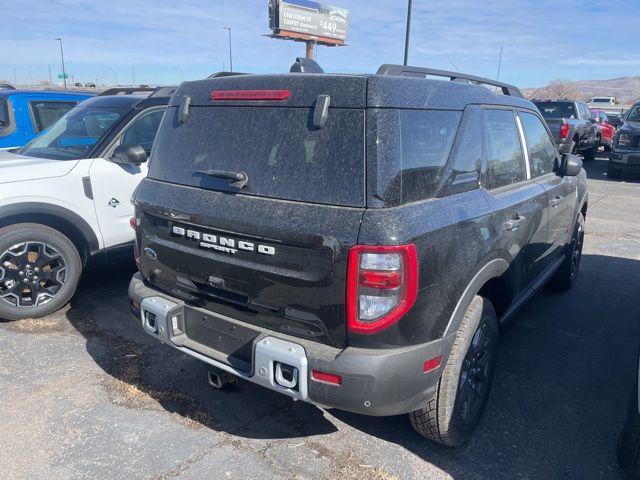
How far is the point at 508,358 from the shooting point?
12.7 ft

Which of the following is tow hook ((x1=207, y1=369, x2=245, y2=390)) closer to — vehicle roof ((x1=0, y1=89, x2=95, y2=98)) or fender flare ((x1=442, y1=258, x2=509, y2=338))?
fender flare ((x1=442, y1=258, x2=509, y2=338))

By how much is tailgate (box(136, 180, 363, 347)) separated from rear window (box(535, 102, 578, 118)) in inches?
593

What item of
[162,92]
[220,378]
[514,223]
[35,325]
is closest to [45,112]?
[162,92]

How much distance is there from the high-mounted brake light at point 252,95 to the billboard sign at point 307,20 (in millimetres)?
39391

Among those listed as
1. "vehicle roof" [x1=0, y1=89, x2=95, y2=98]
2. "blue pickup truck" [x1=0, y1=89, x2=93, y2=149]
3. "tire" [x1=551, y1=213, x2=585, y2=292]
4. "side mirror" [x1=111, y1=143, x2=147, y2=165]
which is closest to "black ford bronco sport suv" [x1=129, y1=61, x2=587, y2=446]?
"side mirror" [x1=111, y1=143, x2=147, y2=165]

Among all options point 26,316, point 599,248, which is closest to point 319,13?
point 599,248

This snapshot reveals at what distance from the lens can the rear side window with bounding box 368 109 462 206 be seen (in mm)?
2178

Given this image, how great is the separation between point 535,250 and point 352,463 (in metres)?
2.05

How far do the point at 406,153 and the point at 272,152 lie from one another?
658mm

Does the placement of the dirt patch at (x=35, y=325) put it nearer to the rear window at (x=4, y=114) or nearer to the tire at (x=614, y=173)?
the rear window at (x=4, y=114)

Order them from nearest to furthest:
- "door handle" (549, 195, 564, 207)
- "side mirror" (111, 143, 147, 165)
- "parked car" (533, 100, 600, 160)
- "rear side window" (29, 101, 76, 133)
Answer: "door handle" (549, 195, 564, 207)
"side mirror" (111, 143, 147, 165)
"rear side window" (29, 101, 76, 133)
"parked car" (533, 100, 600, 160)

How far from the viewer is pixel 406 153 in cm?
227

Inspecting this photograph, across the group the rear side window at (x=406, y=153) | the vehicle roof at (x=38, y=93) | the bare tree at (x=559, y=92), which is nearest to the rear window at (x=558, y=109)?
the vehicle roof at (x=38, y=93)

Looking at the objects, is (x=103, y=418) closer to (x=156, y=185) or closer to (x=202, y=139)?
(x=156, y=185)
